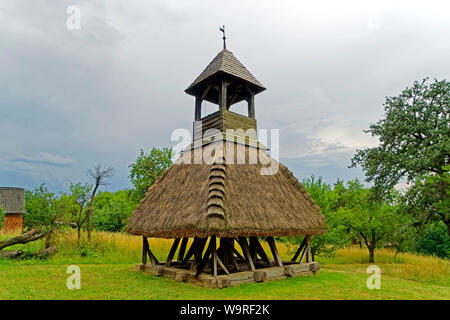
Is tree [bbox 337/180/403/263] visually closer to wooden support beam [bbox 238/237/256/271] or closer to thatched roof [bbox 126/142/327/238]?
thatched roof [bbox 126/142/327/238]

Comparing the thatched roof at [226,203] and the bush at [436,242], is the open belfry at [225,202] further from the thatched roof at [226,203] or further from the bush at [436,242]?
the bush at [436,242]

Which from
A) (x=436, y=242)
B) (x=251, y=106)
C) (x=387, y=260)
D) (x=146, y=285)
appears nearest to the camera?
(x=146, y=285)

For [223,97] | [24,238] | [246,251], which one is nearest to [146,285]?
[246,251]

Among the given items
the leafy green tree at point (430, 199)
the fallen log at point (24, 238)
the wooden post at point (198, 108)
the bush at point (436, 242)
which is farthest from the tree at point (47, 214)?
the bush at point (436, 242)

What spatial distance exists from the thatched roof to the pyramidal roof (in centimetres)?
302

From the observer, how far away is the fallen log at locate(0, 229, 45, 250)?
1420 cm

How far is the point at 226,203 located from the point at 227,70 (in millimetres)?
5962

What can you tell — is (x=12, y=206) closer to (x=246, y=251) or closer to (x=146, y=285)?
(x=146, y=285)

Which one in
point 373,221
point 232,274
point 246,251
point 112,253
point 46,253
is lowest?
point 112,253

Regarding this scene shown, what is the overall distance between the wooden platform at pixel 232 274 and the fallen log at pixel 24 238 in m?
7.61

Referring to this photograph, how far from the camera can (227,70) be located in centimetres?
1183

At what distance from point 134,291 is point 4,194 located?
125 feet

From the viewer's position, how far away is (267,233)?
888 centimetres

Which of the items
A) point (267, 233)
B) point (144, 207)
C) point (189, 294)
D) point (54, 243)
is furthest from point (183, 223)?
point (54, 243)
